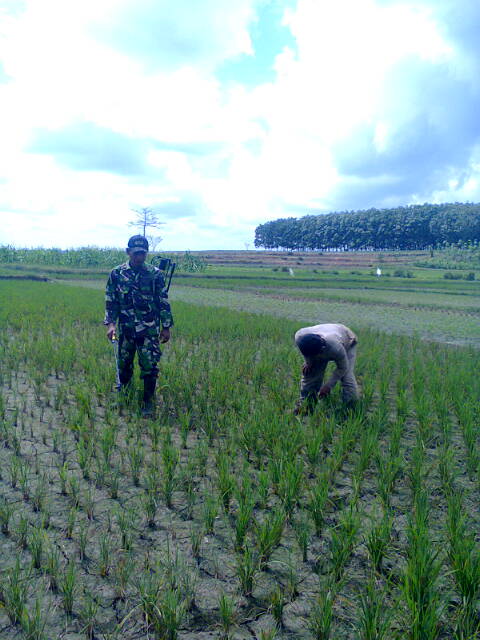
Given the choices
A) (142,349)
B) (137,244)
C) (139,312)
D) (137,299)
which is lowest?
(142,349)

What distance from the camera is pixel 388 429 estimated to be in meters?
4.05

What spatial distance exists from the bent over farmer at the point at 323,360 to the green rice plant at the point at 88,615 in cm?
255

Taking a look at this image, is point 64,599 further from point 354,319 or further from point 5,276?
point 5,276

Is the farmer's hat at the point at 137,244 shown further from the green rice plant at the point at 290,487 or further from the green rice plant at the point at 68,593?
the green rice plant at the point at 68,593

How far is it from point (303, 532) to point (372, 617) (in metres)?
0.59

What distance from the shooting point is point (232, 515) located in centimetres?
268

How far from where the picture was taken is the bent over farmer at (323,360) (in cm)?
407

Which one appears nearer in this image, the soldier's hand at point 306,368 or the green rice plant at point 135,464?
the green rice plant at point 135,464

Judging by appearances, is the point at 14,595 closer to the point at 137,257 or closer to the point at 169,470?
the point at 169,470

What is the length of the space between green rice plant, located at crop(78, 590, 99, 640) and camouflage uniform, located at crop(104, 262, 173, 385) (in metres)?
2.65

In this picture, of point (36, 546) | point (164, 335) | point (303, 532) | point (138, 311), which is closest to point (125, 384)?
point (164, 335)

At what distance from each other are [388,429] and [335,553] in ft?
6.59

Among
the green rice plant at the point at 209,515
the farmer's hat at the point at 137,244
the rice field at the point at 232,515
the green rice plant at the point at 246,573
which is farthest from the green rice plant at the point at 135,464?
the farmer's hat at the point at 137,244

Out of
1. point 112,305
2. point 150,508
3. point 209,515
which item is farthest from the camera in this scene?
point 112,305
